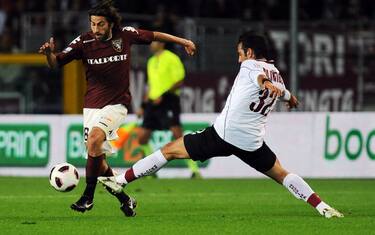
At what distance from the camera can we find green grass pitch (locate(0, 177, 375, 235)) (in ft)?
35.0

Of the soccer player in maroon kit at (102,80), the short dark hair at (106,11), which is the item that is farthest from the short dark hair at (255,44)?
the short dark hair at (106,11)

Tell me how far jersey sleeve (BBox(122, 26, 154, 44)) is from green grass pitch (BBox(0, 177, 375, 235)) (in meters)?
1.79

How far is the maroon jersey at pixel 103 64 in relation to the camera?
1198 centimetres

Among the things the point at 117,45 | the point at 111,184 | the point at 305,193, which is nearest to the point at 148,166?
the point at 111,184

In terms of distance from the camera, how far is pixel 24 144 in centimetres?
1972

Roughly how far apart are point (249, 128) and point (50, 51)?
209 centimetres

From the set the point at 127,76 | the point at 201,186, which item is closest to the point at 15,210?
the point at 127,76

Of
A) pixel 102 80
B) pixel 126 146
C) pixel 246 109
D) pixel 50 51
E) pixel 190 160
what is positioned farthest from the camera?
pixel 126 146

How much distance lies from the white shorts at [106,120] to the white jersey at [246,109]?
3.49ft

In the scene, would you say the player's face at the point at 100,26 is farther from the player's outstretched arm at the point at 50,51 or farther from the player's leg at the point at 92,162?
the player's leg at the point at 92,162

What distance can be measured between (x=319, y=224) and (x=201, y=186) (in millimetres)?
6018

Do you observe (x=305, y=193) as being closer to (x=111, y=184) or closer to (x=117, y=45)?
(x=111, y=184)

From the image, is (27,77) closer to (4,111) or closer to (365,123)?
(4,111)

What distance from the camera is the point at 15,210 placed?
12.7 metres
